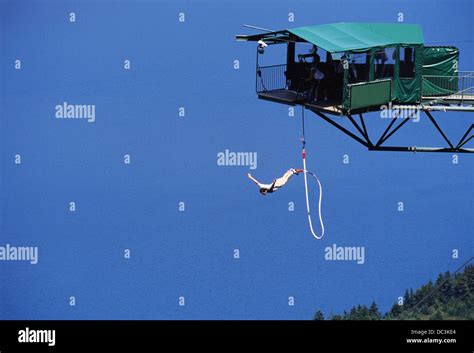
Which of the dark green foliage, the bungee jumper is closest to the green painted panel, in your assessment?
the bungee jumper

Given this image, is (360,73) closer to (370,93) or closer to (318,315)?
(370,93)

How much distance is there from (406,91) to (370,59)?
1670 millimetres

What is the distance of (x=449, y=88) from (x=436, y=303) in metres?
16.9

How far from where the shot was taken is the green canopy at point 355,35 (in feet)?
194

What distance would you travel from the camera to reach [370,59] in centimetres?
5972

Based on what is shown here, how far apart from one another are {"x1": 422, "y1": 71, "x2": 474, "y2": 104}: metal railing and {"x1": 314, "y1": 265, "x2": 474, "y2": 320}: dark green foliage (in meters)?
15.1

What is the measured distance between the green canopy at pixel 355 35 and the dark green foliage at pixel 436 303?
58.4ft

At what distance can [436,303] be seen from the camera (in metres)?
77.0

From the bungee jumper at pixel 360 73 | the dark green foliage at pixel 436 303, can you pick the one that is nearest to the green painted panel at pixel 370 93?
the bungee jumper at pixel 360 73

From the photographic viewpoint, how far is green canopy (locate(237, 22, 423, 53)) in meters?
59.0

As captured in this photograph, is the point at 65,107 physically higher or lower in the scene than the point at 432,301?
higher
